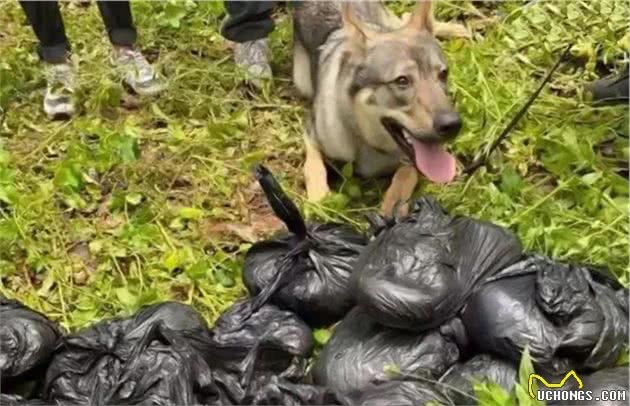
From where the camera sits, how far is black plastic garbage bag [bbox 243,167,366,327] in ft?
8.84

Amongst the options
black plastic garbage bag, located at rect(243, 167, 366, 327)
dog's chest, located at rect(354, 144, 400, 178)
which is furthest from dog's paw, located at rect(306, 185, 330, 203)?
black plastic garbage bag, located at rect(243, 167, 366, 327)

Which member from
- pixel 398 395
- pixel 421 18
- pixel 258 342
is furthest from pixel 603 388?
pixel 421 18

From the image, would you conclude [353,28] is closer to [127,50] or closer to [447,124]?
[447,124]

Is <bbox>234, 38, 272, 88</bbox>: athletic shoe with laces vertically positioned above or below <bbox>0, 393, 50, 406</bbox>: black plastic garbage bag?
below

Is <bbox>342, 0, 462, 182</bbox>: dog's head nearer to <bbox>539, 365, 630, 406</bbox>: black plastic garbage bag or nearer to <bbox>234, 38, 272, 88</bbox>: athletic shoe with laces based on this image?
<bbox>234, 38, 272, 88</bbox>: athletic shoe with laces

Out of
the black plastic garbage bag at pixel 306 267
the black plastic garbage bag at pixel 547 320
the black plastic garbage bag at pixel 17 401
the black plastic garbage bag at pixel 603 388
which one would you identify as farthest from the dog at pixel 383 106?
the black plastic garbage bag at pixel 17 401

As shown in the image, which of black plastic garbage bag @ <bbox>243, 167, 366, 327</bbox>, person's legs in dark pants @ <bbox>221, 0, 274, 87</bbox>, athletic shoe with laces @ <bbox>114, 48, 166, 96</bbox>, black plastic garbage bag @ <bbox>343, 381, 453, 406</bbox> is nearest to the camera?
black plastic garbage bag @ <bbox>343, 381, 453, 406</bbox>

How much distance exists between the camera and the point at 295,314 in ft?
8.86

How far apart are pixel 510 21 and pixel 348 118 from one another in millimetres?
1123

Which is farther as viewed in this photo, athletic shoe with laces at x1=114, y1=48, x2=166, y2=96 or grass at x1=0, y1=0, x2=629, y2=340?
athletic shoe with laces at x1=114, y1=48, x2=166, y2=96

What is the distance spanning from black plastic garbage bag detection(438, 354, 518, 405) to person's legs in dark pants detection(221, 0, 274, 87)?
6.30ft

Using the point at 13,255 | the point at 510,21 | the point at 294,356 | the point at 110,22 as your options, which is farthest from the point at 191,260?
the point at 510,21

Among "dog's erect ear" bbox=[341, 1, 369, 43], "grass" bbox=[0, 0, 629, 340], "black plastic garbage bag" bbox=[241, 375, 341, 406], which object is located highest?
"dog's erect ear" bbox=[341, 1, 369, 43]

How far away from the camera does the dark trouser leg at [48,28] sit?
3.82 m
